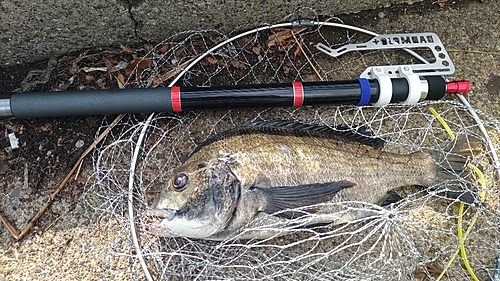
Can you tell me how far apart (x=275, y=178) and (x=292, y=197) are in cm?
12

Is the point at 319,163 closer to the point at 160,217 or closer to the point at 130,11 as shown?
the point at 160,217

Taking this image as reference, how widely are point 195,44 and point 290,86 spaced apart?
0.71 meters

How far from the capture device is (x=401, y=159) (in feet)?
7.83

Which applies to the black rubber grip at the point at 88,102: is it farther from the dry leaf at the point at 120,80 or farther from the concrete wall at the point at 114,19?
the concrete wall at the point at 114,19

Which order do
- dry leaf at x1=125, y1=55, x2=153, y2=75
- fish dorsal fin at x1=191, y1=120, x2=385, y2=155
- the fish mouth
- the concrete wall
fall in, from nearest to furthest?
1. the fish mouth
2. fish dorsal fin at x1=191, y1=120, x2=385, y2=155
3. the concrete wall
4. dry leaf at x1=125, y1=55, x2=153, y2=75

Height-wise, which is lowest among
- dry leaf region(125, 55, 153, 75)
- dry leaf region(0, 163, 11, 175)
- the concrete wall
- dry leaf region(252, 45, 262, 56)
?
dry leaf region(0, 163, 11, 175)

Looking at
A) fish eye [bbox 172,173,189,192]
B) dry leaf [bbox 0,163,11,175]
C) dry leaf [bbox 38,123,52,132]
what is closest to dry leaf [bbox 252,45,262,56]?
fish eye [bbox 172,173,189,192]

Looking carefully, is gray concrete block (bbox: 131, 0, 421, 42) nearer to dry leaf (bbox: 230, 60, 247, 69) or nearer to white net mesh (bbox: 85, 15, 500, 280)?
white net mesh (bbox: 85, 15, 500, 280)

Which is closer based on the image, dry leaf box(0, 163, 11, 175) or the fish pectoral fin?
the fish pectoral fin

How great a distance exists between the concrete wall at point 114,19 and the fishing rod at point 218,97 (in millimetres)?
386

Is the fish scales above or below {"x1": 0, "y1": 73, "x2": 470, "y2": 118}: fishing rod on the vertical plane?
below

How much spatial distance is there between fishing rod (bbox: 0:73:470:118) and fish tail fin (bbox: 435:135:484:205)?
32cm

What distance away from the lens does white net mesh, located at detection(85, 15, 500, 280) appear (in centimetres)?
243

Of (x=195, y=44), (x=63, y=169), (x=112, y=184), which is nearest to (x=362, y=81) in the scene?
(x=195, y=44)
